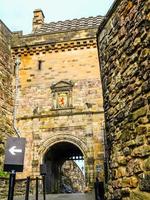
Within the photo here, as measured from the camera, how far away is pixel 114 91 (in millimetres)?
4195

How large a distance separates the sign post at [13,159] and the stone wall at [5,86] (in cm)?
777

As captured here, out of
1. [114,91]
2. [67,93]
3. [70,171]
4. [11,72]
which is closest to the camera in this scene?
[114,91]

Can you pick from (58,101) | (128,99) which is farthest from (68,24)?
(128,99)

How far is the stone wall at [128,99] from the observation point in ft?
10.6

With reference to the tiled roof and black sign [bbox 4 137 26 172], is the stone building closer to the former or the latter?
the tiled roof

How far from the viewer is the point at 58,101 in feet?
41.7

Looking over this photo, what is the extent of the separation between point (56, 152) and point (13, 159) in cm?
1070

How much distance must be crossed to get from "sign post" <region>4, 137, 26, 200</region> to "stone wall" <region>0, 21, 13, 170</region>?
25.5ft

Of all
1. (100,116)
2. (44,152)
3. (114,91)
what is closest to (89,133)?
(100,116)

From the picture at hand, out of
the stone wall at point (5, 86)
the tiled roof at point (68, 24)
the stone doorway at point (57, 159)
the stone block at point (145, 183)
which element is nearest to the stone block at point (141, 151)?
the stone block at point (145, 183)

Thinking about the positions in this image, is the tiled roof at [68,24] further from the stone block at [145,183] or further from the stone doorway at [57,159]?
the stone block at [145,183]

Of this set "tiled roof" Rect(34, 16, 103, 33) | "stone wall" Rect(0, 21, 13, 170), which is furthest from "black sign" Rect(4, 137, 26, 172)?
"tiled roof" Rect(34, 16, 103, 33)

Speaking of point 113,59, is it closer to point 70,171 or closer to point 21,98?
point 21,98

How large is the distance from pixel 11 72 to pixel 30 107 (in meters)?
1.99
